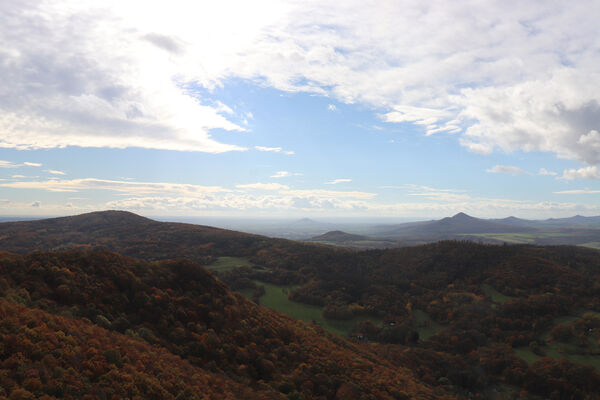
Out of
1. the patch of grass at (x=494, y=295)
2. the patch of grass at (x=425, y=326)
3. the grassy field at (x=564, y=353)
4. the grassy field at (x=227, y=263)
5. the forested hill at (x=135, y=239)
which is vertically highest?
the forested hill at (x=135, y=239)

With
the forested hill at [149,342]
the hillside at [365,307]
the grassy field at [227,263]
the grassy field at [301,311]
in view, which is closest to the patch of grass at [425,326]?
the hillside at [365,307]

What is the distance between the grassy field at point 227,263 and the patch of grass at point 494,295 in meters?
64.9

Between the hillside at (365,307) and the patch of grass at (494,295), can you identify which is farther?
the patch of grass at (494,295)

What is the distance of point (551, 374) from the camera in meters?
37.0

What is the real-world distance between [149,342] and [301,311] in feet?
141

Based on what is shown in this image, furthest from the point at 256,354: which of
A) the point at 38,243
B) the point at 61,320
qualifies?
the point at 38,243

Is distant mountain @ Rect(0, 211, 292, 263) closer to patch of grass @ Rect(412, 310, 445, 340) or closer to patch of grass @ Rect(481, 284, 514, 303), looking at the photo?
patch of grass @ Rect(412, 310, 445, 340)

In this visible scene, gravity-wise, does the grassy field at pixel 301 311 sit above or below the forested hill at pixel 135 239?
below

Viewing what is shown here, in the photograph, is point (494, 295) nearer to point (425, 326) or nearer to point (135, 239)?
point (425, 326)

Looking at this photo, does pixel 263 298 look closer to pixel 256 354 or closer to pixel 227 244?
pixel 256 354

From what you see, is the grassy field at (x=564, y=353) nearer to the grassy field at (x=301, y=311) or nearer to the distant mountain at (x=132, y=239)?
the grassy field at (x=301, y=311)

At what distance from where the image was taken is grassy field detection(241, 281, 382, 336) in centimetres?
5703

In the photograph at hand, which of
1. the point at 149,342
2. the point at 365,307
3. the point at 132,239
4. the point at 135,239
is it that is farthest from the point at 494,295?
the point at 132,239

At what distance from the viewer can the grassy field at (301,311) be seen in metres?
57.0
